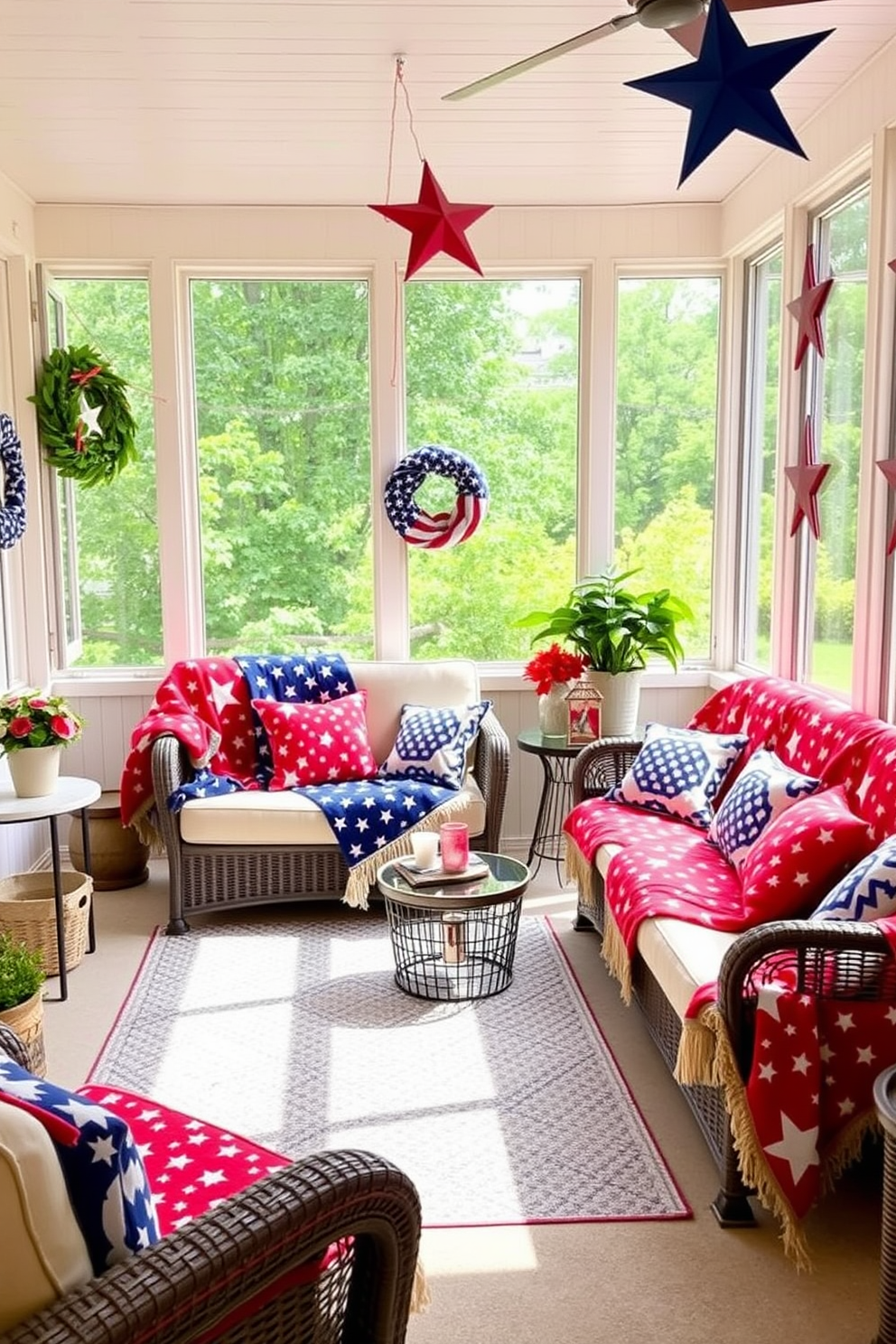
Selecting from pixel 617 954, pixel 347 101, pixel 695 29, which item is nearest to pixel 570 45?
pixel 695 29

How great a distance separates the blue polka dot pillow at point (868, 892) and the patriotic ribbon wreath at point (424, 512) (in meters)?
2.69

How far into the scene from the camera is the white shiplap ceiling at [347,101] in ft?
9.75

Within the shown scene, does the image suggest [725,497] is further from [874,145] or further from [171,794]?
[171,794]

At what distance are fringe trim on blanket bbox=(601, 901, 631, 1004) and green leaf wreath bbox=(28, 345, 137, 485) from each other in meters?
2.76

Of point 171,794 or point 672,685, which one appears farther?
point 672,685

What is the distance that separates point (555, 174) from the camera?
4.34 meters

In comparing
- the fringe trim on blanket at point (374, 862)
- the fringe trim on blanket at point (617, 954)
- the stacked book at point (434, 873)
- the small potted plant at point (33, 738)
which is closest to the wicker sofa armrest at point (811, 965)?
the fringe trim on blanket at point (617, 954)

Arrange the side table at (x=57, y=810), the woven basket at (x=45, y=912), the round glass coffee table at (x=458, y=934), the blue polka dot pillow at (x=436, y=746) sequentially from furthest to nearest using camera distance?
the blue polka dot pillow at (x=436, y=746) < the woven basket at (x=45, y=912) < the side table at (x=57, y=810) < the round glass coffee table at (x=458, y=934)

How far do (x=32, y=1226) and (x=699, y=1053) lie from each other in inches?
60.3

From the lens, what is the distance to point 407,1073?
116 inches

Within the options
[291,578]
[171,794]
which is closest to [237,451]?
[291,578]

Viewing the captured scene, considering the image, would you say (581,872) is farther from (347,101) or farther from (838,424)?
(347,101)

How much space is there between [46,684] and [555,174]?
2.87 metres

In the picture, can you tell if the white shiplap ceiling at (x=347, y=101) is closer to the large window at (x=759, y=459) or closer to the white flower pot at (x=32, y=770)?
the large window at (x=759, y=459)
